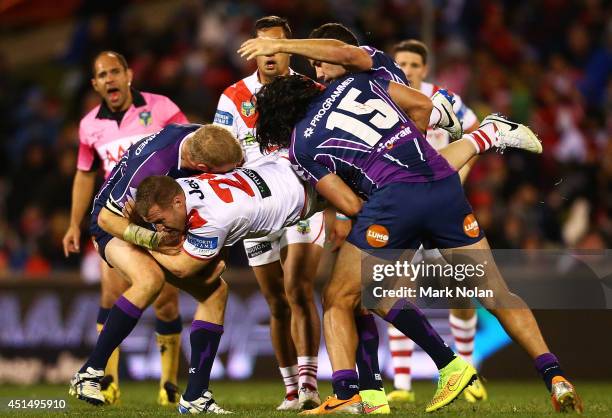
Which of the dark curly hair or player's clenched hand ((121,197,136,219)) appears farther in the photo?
player's clenched hand ((121,197,136,219))

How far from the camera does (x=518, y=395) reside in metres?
10.1

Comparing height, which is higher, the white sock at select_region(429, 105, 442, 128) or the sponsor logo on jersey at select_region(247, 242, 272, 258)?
the white sock at select_region(429, 105, 442, 128)

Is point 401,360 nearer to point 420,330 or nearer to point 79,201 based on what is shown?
point 420,330

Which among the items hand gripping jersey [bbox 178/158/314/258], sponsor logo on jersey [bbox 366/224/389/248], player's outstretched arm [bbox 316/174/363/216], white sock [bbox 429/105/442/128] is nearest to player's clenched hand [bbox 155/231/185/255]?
hand gripping jersey [bbox 178/158/314/258]

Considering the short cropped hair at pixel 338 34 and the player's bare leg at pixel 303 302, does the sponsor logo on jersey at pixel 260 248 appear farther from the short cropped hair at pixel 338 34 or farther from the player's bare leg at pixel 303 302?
the short cropped hair at pixel 338 34

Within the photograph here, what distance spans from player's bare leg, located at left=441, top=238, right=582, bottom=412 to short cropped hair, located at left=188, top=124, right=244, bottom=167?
5.05ft

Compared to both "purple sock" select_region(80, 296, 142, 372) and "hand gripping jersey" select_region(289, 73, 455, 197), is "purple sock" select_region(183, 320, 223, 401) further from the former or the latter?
"hand gripping jersey" select_region(289, 73, 455, 197)

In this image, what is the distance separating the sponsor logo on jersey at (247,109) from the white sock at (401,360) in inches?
92.4

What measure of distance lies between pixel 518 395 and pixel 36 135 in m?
9.91

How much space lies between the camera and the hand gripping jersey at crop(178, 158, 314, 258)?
24.1 feet

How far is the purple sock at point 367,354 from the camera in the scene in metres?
7.77

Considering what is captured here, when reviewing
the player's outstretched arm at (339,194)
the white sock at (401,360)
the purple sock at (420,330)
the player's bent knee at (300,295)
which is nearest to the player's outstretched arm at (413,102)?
the player's outstretched arm at (339,194)

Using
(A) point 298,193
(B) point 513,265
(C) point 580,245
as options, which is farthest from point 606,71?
(A) point 298,193

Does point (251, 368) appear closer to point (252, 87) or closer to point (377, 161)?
point (252, 87)
